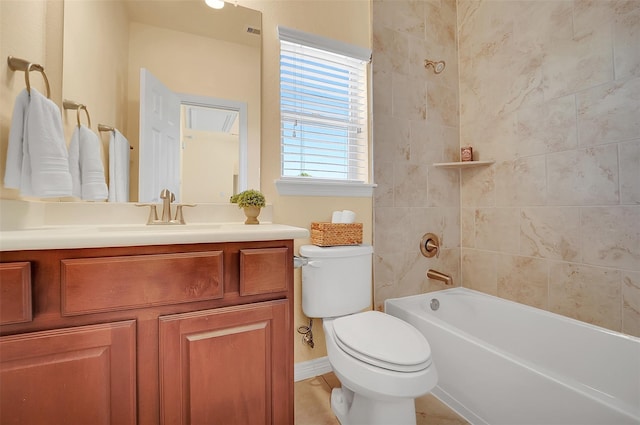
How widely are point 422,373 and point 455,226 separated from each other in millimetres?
1410

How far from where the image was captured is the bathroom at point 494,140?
130 centimetres

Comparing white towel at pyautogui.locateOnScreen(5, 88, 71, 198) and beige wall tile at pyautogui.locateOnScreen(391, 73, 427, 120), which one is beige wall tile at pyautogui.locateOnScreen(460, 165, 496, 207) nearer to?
beige wall tile at pyautogui.locateOnScreen(391, 73, 427, 120)

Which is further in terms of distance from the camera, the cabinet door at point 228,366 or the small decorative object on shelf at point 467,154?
the small decorative object on shelf at point 467,154

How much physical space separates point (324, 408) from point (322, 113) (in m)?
1.64

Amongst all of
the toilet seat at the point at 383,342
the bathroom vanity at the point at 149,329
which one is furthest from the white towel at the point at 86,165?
the toilet seat at the point at 383,342

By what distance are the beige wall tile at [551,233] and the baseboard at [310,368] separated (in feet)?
4.72

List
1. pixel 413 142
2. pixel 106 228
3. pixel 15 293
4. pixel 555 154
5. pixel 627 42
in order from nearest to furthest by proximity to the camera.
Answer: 1. pixel 15 293
2. pixel 106 228
3. pixel 627 42
4. pixel 555 154
5. pixel 413 142

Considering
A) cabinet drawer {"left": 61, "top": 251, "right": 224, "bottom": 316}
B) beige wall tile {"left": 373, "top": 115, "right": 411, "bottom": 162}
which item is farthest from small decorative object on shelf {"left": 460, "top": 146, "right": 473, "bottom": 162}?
cabinet drawer {"left": 61, "top": 251, "right": 224, "bottom": 316}

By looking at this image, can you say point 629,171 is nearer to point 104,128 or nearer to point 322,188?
point 322,188

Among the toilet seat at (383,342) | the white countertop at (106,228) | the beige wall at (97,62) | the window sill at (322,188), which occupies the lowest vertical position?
the toilet seat at (383,342)

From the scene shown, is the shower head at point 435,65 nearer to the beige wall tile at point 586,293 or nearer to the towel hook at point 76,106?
the beige wall tile at point 586,293

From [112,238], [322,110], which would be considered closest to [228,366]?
[112,238]

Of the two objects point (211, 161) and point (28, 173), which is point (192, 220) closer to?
point (211, 161)

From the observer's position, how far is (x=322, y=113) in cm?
169
